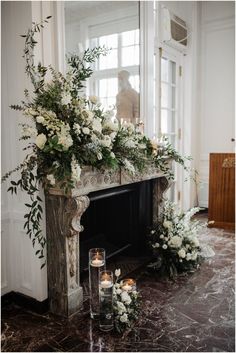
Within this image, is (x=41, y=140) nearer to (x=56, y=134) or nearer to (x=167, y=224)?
(x=56, y=134)

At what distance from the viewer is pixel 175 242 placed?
306cm

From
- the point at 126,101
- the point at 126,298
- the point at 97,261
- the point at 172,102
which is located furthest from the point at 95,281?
the point at 172,102

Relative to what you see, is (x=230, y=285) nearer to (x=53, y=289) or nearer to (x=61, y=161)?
(x=53, y=289)

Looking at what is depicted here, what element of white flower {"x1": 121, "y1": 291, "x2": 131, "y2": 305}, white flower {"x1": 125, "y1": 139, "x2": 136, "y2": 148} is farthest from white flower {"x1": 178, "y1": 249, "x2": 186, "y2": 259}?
white flower {"x1": 125, "y1": 139, "x2": 136, "y2": 148}

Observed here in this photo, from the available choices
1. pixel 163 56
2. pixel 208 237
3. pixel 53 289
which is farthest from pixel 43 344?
pixel 163 56

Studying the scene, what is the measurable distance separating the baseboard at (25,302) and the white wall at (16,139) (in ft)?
0.13

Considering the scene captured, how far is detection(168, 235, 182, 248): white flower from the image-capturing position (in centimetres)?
306

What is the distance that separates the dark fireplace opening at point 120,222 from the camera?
2.93 meters

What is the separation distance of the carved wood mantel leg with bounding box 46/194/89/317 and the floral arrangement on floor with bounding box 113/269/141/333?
1.10ft

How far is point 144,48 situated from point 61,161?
2119 mm

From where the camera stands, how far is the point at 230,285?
2.84 meters

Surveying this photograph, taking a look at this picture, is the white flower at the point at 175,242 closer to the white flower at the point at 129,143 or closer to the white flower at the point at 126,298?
the white flower at the point at 126,298

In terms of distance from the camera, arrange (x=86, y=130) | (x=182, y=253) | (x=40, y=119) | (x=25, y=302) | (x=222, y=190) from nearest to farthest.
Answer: (x=40, y=119) < (x=86, y=130) < (x=25, y=302) < (x=182, y=253) < (x=222, y=190)

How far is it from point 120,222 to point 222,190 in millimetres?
1944
